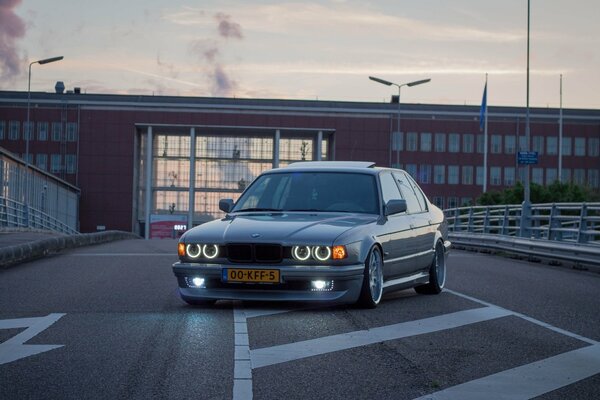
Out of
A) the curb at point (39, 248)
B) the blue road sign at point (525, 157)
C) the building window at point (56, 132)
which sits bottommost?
the curb at point (39, 248)

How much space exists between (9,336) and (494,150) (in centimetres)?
9500

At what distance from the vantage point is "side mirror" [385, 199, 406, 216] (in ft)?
37.3

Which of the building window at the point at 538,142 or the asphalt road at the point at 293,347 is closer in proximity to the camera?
the asphalt road at the point at 293,347

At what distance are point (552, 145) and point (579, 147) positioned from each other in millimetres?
2763

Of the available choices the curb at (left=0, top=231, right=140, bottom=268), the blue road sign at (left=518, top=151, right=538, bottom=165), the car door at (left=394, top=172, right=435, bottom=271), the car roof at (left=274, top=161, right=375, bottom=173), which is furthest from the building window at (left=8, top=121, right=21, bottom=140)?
the car roof at (left=274, top=161, right=375, bottom=173)

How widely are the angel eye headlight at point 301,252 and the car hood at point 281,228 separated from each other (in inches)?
2.5

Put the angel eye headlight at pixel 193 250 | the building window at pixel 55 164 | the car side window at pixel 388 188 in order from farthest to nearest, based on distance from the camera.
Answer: the building window at pixel 55 164 → the car side window at pixel 388 188 → the angel eye headlight at pixel 193 250

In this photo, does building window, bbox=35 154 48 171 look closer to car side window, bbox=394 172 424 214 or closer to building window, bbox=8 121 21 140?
building window, bbox=8 121 21 140

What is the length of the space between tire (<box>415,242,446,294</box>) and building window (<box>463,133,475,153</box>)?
89.1m

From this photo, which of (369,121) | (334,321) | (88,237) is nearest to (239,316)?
(334,321)

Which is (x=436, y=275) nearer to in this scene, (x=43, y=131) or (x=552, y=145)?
(x=43, y=131)

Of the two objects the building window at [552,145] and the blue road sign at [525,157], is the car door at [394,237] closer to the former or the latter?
the blue road sign at [525,157]

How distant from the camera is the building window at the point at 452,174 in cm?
10125

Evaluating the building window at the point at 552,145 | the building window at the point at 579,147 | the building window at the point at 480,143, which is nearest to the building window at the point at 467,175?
the building window at the point at 480,143
